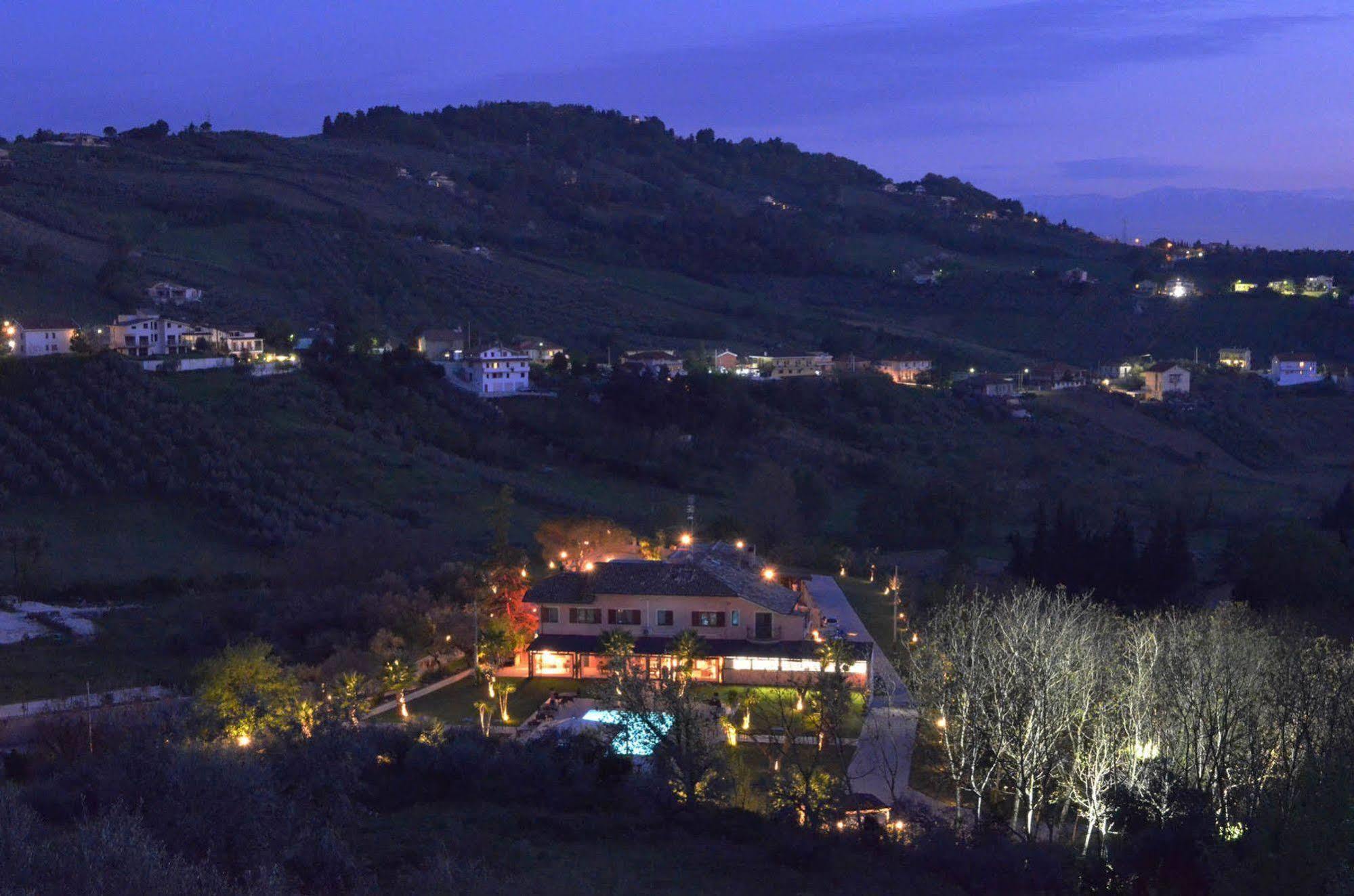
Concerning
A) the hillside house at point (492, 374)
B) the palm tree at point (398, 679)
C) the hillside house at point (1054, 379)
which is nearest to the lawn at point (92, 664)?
the palm tree at point (398, 679)

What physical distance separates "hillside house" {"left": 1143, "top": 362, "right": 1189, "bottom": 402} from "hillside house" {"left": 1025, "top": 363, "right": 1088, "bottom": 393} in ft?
9.37

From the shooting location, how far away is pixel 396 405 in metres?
40.0

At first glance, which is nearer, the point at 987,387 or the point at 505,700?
the point at 505,700

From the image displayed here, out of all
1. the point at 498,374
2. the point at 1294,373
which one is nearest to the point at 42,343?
the point at 498,374

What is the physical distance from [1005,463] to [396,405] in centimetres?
1989

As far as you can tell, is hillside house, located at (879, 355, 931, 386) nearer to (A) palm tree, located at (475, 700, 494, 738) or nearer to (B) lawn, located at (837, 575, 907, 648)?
(B) lawn, located at (837, 575, 907, 648)

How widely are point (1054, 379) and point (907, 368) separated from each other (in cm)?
647

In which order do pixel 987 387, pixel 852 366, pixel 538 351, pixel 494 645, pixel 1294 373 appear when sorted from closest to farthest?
pixel 494 645
pixel 538 351
pixel 987 387
pixel 852 366
pixel 1294 373

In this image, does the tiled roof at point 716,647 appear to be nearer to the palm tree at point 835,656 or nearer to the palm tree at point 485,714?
the palm tree at point 835,656

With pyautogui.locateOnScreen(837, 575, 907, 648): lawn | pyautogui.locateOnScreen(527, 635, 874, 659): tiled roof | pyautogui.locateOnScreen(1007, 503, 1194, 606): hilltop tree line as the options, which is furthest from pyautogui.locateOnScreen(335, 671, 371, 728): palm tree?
pyautogui.locateOnScreen(1007, 503, 1194, 606): hilltop tree line

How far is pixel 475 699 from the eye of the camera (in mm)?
18578

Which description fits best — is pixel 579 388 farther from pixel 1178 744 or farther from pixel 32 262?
pixel 1178 744

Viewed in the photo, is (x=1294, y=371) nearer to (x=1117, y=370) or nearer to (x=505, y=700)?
(x=1117, y=370)

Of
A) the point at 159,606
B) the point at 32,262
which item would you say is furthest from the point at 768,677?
the point at 32,262
